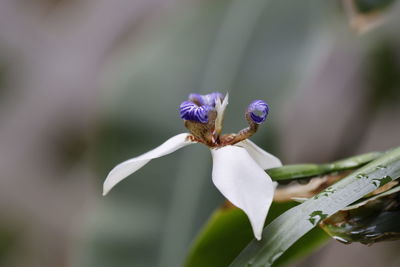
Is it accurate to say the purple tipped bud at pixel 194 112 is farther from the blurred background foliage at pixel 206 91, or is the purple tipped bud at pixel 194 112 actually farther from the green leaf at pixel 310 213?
the blurred background foliage at pixel 206 91

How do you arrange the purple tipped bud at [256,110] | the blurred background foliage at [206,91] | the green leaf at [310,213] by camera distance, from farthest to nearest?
the blurred background foliage at [206,91]
the purple tipped bud at [256,110]
the green leaf at [310,213]

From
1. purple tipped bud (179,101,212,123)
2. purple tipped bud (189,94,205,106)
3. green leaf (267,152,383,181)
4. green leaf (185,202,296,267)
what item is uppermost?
purple tipped bud (189,94,205,106)

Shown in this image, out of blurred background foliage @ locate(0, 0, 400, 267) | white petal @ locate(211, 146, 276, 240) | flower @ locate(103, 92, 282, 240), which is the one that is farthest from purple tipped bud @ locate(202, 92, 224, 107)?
blurred background foliage @ locate(0, 0, 400, 267)

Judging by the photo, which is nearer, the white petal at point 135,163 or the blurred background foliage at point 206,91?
the white petal at point 135,163

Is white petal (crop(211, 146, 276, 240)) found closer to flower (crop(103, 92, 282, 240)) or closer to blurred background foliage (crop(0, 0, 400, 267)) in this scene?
flower (crop(103, 92, 282, 240))

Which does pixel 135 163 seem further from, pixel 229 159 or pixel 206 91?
pixel 206 91

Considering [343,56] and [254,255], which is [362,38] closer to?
[343,56]

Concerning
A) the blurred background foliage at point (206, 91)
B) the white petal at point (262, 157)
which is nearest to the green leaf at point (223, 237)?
the white petal at point (262, 157)

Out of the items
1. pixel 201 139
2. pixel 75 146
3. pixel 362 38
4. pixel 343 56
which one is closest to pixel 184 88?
pixel 362 38
